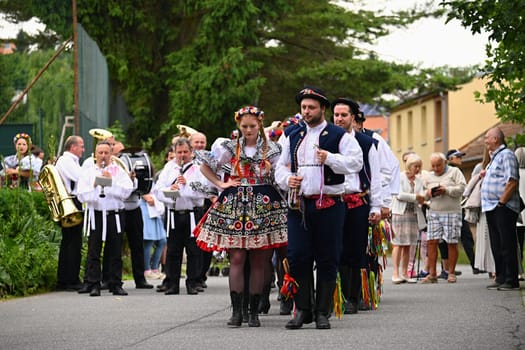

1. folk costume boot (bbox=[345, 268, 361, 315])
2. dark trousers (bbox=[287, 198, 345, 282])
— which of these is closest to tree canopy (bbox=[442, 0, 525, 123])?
folk costume boot (bbox=[345, 268, 361, 315])

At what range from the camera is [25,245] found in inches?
590

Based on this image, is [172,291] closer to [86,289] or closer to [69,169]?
[86,289]

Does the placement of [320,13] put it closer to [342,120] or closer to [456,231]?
[456,231]

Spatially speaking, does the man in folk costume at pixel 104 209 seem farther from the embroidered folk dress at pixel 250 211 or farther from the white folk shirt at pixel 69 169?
the embroidered folk dress at pixel 250 211

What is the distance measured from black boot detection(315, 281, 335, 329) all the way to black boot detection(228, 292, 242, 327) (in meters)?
0.71

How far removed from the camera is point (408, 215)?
17.8 m

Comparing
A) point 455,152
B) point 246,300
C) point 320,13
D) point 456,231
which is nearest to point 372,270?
point 246,300

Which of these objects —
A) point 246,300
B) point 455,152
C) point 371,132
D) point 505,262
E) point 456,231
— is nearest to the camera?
point 246,300

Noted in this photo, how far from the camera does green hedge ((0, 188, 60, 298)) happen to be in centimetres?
1435

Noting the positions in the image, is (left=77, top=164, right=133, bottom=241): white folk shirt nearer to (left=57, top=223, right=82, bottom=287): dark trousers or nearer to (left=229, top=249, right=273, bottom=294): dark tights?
(left=57, top=223, right=82, bottom=287): dark trousers

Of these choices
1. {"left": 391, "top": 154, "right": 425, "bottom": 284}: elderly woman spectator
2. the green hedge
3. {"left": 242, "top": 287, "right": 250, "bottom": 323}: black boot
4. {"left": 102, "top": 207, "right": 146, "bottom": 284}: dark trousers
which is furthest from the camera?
{"left": 391, "top": 154, "right": 425, "bottom": 284}: elderly woman spectator

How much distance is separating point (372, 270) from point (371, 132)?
4.65ft

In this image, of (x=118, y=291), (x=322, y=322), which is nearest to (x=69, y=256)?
(x=118, y=291)

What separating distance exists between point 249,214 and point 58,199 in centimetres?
528
